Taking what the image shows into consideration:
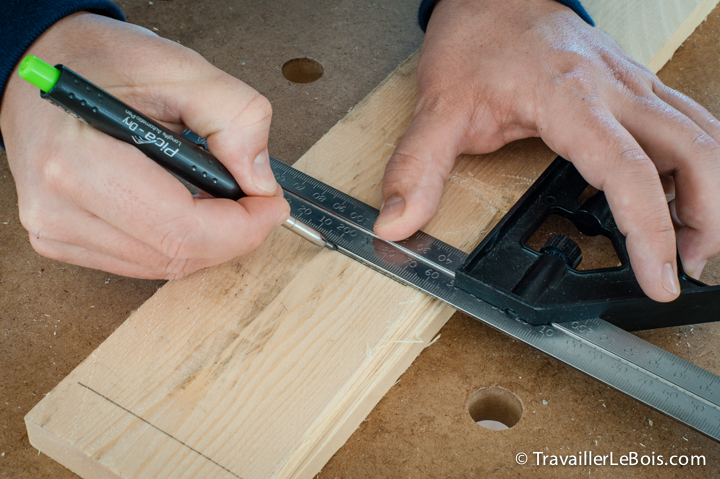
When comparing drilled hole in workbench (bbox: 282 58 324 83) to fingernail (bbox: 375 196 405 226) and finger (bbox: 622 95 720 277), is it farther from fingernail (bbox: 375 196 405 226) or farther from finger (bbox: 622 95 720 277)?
finger (bbox: 622 95 720 277)

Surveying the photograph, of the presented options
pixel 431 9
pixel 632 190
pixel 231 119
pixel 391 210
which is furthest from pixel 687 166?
pixel 231 119

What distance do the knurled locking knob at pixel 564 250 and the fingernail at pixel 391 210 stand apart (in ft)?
1.09

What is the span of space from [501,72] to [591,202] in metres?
0.39

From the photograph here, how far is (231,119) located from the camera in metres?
1.04

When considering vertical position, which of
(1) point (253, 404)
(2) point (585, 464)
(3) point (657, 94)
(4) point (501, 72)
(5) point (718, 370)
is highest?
(3) point (657, 94)

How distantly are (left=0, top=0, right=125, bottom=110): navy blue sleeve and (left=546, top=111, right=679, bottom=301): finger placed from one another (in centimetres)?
112

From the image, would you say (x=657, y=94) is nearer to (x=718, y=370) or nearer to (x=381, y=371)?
A: (x=718, y=370)

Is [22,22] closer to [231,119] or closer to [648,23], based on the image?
[231,119]

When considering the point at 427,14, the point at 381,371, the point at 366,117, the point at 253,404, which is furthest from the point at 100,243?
the point at 427,14

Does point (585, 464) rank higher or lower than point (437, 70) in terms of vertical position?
lower

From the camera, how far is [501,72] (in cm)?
142

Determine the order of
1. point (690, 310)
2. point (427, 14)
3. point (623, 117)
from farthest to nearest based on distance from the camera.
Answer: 1. point (427, 14)
2. point (623, 117)
3. point (690, 310)

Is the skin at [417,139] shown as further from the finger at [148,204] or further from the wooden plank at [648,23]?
the wooden plank at [648,23]

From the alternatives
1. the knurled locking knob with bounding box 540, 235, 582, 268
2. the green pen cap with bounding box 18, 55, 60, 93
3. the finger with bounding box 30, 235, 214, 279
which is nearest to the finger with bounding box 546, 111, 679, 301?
the knurled locking knob with bounding box 540, 235, 582, 268
